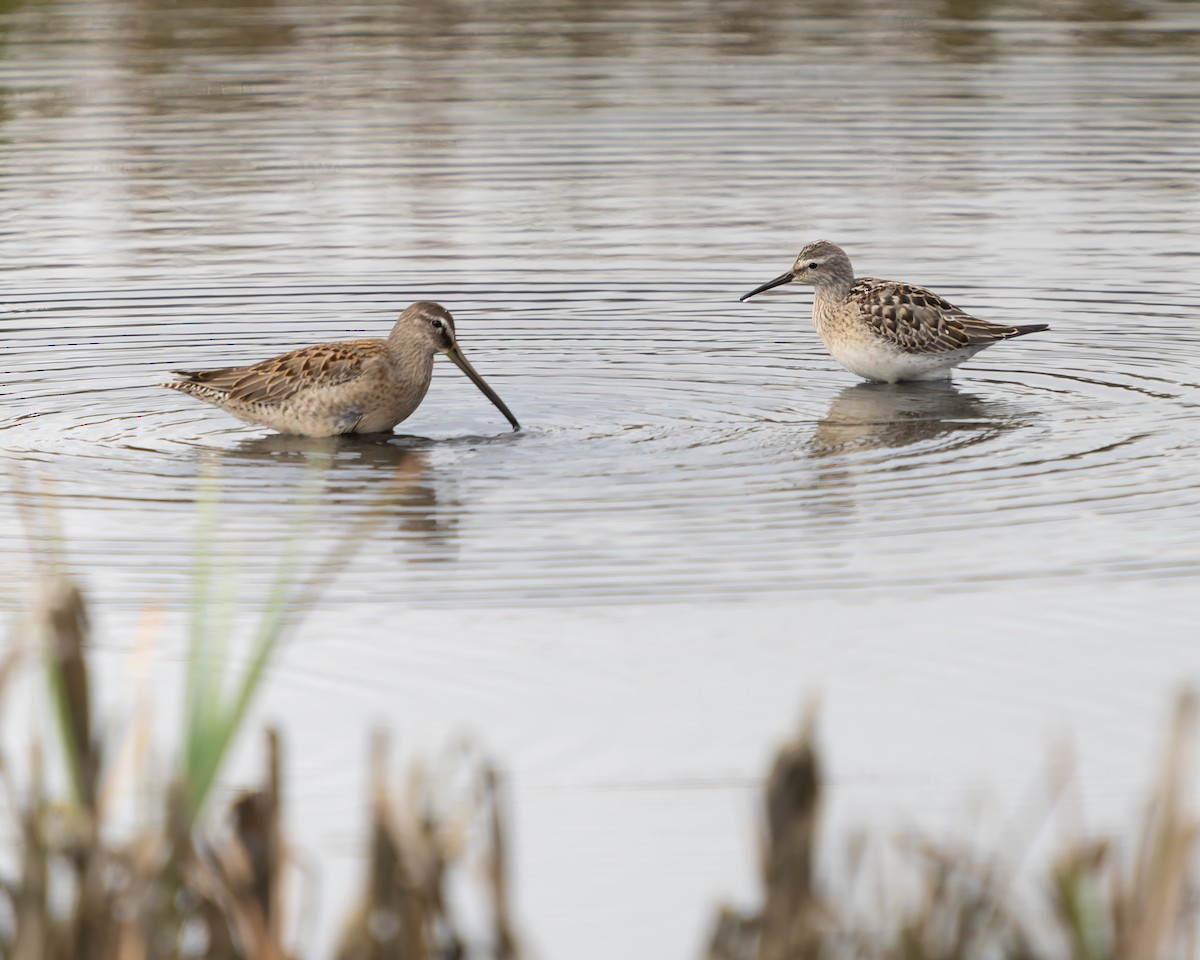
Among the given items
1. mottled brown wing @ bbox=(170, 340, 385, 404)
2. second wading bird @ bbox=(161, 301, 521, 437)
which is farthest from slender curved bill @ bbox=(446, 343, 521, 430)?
mottled brown wing @ bbox=(170, 340, 385, 404)

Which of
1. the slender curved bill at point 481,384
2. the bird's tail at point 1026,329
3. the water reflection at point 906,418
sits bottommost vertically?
the water reflection at point 906,418

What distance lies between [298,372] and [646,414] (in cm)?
201

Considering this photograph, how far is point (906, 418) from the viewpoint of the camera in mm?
12977

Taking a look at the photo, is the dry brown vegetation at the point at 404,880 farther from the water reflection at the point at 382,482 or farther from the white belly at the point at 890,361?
the white belly at the point at 890,361

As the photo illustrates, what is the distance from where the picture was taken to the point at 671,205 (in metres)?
20.3

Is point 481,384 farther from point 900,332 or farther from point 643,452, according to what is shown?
point 900,332

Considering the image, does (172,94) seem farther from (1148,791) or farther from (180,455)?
(1148,791)

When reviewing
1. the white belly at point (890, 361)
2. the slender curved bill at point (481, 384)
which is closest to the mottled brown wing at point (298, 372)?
the slender curved bill at point (481, 384)

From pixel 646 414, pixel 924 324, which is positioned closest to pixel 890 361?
pixel 924 324

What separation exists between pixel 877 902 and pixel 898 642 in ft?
11.9

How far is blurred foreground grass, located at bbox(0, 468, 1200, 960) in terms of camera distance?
4359mm

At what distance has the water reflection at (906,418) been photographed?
12117 millimetres

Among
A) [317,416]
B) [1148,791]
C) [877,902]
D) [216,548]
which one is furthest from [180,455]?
[877,902]

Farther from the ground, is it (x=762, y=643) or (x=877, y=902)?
(x=877, y=902)
